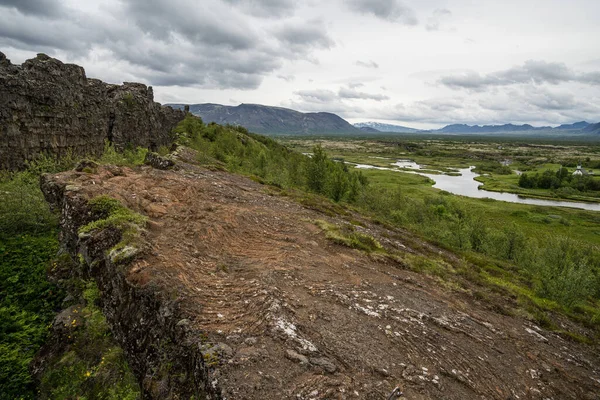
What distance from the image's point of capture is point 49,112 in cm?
3203

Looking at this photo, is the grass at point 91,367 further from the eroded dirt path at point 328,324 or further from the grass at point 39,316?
the eroded dirt path at point 328,324

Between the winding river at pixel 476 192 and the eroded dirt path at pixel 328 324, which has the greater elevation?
the eroded dirt path at pixel 328 324

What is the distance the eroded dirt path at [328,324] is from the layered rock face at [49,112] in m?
15.1

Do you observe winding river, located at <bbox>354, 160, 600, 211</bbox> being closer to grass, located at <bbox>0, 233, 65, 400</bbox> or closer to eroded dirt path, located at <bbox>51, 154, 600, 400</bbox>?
eroded dirt path, located at <bbox>51, 154, 600, 400</bbox>

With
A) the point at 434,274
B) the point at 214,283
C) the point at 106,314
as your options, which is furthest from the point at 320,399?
the point at 434,274

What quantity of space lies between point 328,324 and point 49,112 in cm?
3574

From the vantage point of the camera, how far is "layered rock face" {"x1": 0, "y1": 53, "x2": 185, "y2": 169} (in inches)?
1112

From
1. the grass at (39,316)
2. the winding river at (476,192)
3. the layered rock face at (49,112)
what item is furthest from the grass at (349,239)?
the winding river at (476,192)

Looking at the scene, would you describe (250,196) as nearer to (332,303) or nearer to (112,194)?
(112,194)

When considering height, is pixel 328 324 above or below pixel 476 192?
above

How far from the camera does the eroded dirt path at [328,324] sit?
30.3 ft

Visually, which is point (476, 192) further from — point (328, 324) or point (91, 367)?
point (91, 367)

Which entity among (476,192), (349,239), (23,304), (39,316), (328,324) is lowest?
(476,192)

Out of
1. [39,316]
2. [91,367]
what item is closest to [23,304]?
[39,316]
